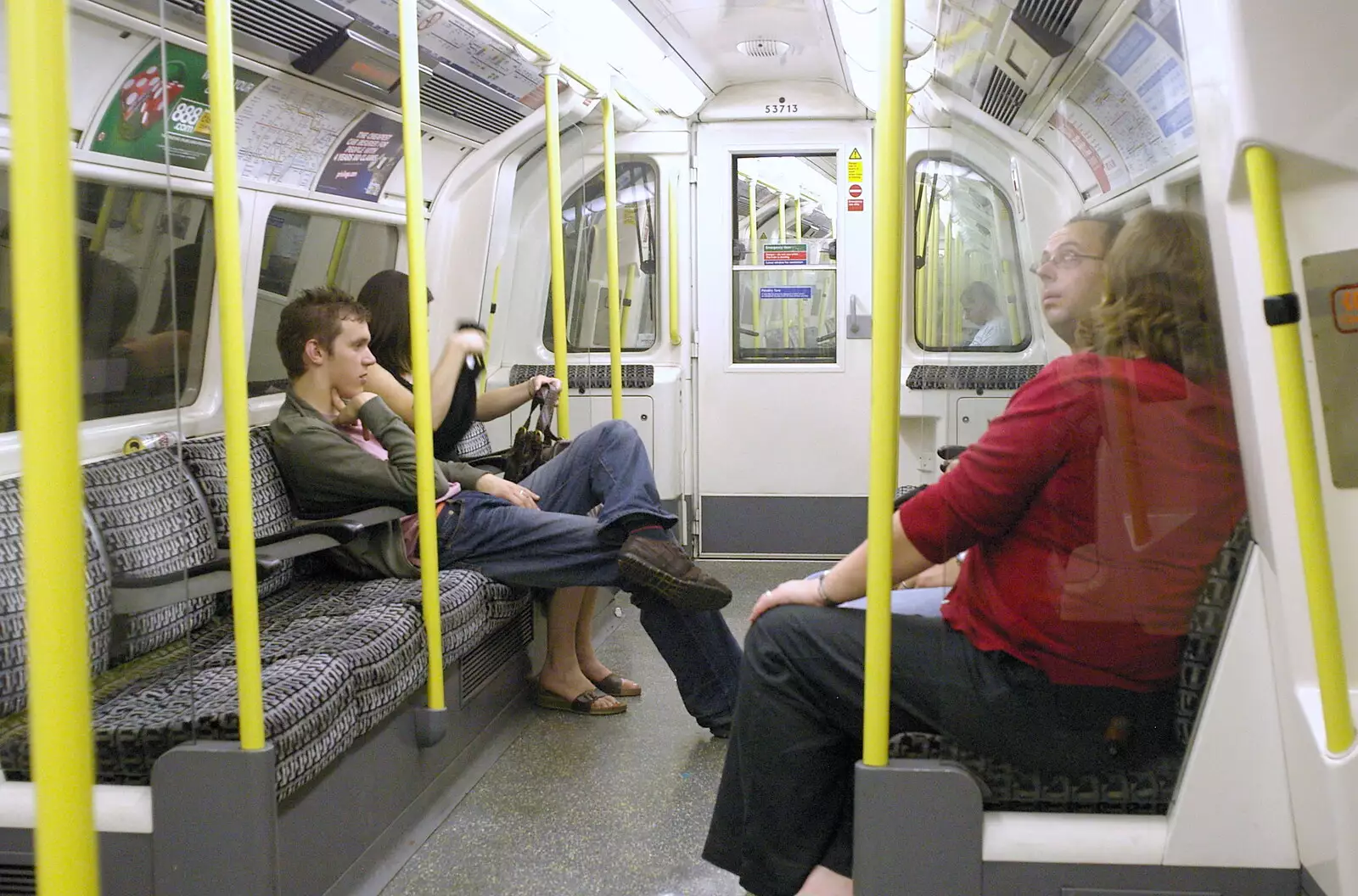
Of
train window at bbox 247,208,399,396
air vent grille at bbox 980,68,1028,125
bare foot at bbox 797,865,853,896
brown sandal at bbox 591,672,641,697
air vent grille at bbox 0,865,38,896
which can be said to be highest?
train window at bbox 247,208,399,396

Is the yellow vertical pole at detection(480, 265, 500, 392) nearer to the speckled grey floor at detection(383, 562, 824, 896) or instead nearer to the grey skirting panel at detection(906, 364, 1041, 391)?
the speckled grey floor at detection(383, 562, 824, 896)

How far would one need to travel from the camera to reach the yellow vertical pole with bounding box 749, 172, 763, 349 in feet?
21.1

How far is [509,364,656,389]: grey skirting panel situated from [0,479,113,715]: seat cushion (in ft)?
10.8

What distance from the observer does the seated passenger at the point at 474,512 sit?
3369 mm

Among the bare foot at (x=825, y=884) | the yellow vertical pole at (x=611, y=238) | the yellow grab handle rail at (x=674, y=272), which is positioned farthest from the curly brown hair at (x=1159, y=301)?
the yellow grab handle rail at (x=674, y=272)

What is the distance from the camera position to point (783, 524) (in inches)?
255

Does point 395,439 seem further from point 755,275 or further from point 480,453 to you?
point 755,275

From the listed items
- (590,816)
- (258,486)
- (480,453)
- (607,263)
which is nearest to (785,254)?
(607,263)

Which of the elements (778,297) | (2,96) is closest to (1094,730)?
(2,96)

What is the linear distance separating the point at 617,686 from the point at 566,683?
0.64ft

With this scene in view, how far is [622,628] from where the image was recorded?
5.10m

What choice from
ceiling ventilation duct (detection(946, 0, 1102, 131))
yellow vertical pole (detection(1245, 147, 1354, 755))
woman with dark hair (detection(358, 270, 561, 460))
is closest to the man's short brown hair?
woman with dark hair (detection(358, 270, 561, 460))

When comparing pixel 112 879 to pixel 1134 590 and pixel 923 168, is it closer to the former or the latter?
pixel 1134 590

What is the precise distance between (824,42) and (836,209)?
1091mm
